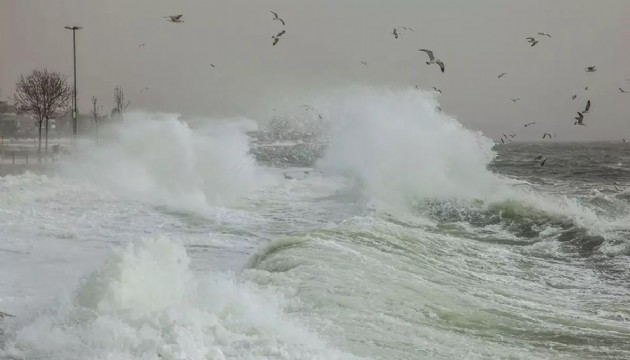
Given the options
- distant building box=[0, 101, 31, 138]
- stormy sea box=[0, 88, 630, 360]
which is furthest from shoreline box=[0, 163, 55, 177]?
distant building box=[0, 101, 31, 138]

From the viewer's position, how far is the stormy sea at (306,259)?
20.6 ft

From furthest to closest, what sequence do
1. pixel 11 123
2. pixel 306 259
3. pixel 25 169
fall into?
pixel 11 123, pixel 25 169, pixel 306 259

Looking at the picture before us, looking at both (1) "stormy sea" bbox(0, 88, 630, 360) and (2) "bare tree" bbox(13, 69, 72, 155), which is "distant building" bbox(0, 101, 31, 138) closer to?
(2) "bare tree" bbox(13, 69, 72, 155)

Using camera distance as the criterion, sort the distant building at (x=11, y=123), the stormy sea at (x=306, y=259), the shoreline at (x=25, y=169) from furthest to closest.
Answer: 1. the distant building at (x=11, y=123)
2. the shoreline at (x=25, y=169)
3. the stormy sea at (x=306, y=259)

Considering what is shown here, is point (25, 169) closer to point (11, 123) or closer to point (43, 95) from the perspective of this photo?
point (43, 95)

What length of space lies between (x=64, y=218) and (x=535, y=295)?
35.4 feet

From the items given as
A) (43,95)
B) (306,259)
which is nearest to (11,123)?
(43,95)

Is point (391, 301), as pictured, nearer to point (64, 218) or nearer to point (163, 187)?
point (64, 218)

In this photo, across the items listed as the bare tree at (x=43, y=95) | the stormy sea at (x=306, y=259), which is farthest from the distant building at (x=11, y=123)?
the stormy sea at (x=306, y=259)

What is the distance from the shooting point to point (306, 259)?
1060 cm

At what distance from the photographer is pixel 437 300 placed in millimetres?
9180

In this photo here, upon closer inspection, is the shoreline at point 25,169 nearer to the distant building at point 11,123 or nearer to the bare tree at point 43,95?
the bare tree at point 43,95

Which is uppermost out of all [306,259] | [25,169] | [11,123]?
[11,123]

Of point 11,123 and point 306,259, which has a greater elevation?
point 11,123
